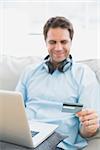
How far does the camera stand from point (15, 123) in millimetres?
825

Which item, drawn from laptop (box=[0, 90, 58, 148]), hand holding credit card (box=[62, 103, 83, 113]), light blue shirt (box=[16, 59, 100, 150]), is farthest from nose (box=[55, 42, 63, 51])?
laptop (box=[0, 90, 58, 148])

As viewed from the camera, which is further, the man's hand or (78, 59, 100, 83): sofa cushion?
(78, 59, 100, 83): sofa cushion

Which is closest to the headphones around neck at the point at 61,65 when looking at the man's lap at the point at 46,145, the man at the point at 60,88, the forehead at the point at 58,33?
the man at the point at 60,88

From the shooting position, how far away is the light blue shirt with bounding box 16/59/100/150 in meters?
1.15

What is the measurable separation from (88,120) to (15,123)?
33 cm

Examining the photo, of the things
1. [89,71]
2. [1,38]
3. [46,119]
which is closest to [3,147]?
[46,119]

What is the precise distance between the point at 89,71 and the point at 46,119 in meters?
0.33

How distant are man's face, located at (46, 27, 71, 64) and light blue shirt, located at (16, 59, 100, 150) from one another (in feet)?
0.26

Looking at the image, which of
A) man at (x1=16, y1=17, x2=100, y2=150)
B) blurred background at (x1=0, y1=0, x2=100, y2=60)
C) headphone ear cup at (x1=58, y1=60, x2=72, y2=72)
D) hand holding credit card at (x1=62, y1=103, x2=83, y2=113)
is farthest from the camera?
blurred background at (x1=0, y1=0, x2=100, y2=60)

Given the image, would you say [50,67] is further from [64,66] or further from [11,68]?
[11,68]

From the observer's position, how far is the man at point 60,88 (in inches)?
45.3

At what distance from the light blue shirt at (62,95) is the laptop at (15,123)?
0.25 metres

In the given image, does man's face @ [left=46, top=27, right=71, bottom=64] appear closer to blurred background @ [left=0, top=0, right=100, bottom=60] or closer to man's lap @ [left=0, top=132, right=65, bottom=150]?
blurred background @ [left=0, top=0, right=100, bottom=60]

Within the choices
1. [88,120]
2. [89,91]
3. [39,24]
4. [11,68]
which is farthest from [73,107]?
[39,24]
